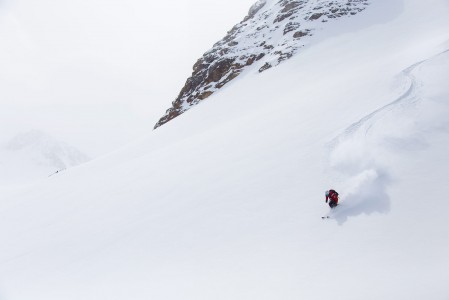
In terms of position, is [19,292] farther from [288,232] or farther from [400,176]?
[400,176]

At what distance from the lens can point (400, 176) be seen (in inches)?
490

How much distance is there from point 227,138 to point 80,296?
13.0 metres

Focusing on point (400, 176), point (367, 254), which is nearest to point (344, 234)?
point (367, 254)

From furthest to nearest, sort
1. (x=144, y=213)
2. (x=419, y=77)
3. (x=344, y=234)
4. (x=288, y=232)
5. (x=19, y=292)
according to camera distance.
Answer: (x=419, y=77) < (x=144, y=213) < (x=19, y=292) < (x=288, y=232) < (x=344, y=234)

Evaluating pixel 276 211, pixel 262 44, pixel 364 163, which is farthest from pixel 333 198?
pixel 262 44

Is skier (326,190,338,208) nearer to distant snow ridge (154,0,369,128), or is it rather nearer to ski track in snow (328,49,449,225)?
ski track in snow (328,49,449,225)

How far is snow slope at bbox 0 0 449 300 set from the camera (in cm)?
997

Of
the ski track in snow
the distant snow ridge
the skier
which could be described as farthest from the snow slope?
the distant snow ridge

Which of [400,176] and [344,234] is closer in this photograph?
[344,234]

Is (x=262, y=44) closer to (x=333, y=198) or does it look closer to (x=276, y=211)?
(x=276, y=211)

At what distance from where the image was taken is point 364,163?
1361 centimetres

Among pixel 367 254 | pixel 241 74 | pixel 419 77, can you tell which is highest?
pixel 241 74

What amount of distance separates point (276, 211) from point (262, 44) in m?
43.1

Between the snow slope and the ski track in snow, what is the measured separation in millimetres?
60
